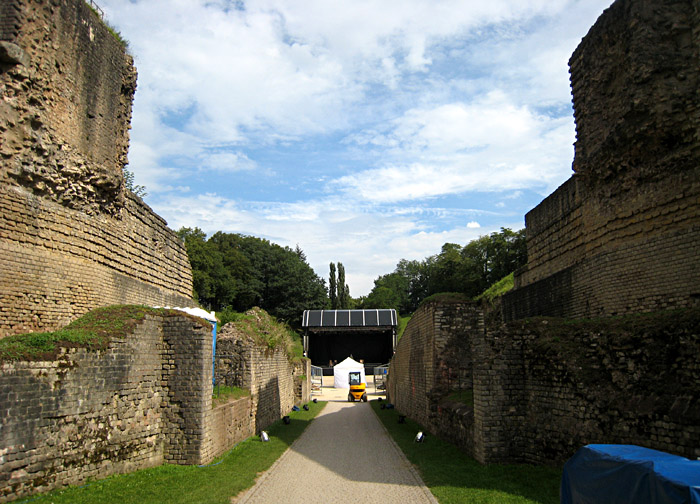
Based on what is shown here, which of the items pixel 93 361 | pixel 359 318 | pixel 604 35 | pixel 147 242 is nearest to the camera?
pixel 93 361

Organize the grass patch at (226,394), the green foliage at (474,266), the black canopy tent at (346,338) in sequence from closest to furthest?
Result: the grass patch at (226,394), the green foliage at (474,266), the black canopy tent at (346,338)

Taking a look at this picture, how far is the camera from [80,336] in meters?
8.20

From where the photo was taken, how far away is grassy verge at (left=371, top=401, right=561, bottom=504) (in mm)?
6941

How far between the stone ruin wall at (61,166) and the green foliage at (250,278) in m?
40.2

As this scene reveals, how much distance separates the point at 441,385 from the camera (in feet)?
43.6

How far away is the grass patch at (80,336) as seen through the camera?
23.4ft

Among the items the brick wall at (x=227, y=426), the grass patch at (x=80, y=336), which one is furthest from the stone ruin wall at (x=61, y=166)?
the brick wall at (x=227, y=426)

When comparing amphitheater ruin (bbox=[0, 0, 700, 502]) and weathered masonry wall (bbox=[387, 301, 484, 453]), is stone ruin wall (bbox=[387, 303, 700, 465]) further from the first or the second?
weathered masonry wall (bbox=[387, 301, 484, 453])

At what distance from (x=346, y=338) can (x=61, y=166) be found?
156 feet

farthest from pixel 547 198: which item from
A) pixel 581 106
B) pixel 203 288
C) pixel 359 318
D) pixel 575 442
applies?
pixel 203 288

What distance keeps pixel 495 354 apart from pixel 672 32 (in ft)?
24.2

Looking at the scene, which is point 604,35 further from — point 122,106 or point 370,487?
point 122,106

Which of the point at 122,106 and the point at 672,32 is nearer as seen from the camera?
the point at 672,32

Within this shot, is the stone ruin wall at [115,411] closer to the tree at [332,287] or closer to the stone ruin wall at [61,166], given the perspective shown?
the stone ruin wall at [61,166]
